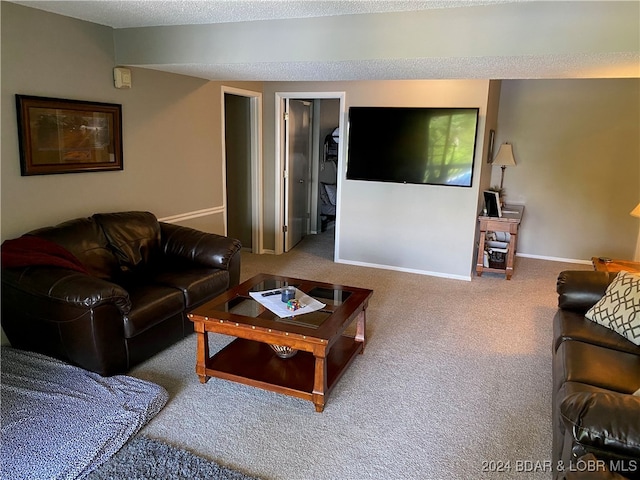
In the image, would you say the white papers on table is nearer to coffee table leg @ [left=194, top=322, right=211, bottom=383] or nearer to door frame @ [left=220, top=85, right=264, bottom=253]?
coffee table leg @ [left=194, top=322, right=211, bottom=383]

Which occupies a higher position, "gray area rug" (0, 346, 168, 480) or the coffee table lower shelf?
the coffee table lower shelf

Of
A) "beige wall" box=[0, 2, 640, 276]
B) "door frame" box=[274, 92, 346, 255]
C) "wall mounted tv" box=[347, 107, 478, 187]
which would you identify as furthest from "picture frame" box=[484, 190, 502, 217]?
"door frame" box=[274, 92, 346, 255]

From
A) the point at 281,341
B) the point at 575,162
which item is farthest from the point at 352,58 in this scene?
the point at 575,162

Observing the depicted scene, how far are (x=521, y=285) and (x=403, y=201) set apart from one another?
1501mm

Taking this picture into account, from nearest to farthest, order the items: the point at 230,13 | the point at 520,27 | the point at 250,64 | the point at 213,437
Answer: the point at 213,437, the point at 520,27, the point at 230,13, the point at 250,64

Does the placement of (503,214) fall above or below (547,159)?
below

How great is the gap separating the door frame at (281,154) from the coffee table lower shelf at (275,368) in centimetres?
261

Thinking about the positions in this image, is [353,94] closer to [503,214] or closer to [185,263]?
[503,214]

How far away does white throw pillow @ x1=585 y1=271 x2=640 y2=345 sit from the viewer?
7.97 ft

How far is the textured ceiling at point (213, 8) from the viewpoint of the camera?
2.56 metres

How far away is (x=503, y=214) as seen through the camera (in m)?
5.01

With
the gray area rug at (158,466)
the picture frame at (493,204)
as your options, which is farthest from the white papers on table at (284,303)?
the picture frame at (493,204)

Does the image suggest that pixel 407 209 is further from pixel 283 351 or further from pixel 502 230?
pixel 283 351

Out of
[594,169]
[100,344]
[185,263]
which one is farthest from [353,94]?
[100,344]
